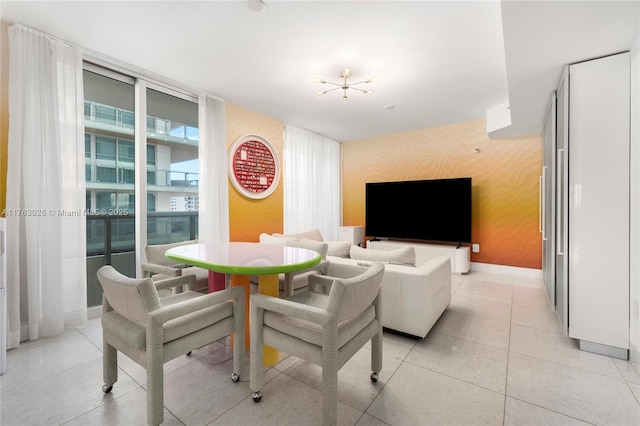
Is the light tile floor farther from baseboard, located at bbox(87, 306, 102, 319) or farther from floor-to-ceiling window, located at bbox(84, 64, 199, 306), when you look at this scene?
floor-to-ceiling window, located at bbox(84, 64, 199, 306)

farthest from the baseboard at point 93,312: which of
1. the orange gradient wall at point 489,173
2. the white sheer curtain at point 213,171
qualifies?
the orange gradient wall at point 489,173

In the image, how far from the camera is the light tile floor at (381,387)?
153 centimetres

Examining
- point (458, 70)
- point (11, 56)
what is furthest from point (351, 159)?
point (11, 56)

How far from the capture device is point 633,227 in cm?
201

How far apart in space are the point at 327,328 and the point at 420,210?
170 inches

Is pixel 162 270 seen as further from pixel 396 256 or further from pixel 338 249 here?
pixel 396 256

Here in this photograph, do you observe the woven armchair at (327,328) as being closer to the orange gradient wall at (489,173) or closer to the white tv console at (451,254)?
the white tv console at (451,254)

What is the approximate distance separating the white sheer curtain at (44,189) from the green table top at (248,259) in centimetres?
128

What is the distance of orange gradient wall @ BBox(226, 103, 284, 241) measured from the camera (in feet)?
13.6

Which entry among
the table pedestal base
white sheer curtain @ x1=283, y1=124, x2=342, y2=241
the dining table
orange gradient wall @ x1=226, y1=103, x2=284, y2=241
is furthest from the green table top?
white sheer curtain @ x1=283, y1=124, x2=342, y2=241

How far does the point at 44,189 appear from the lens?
2.47 m

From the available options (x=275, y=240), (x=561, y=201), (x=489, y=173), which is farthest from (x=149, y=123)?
(x=489, y=173)

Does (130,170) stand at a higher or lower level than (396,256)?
higher

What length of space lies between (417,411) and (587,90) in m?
2.68
